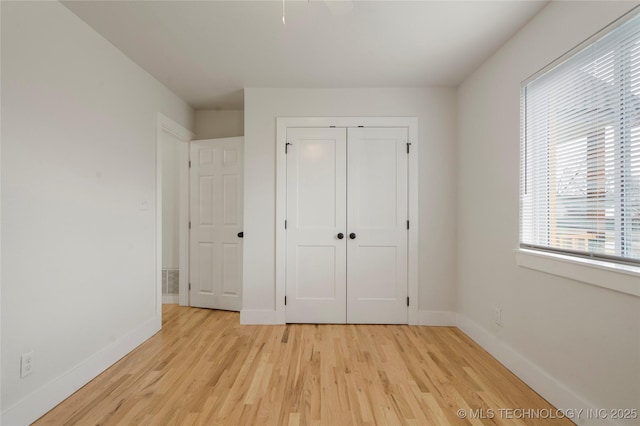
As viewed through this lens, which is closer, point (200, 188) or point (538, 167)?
point (538, 167)

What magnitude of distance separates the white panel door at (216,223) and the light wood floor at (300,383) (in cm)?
77

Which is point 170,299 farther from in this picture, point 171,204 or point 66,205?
point 66,205

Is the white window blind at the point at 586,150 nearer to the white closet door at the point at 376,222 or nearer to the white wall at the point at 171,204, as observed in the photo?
the white closet door at the point at 376,222

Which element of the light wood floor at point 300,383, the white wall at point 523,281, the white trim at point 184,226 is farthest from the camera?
the white trim at point 184,226

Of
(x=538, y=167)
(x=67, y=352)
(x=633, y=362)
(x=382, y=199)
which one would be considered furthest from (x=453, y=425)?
(x=67, y=352)

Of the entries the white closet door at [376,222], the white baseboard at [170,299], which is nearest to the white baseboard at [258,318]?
the white closet door at [376,222]

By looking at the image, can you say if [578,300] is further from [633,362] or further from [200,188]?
[200,188]

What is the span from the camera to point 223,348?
8.26 feet

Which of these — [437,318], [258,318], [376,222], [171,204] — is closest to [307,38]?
[376,222]

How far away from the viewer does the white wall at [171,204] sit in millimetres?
3877

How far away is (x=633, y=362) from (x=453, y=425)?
35.9 inches

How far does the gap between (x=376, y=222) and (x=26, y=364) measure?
2841 millimetres

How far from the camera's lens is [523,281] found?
2.08 m

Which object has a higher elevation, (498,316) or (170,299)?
(498,316)
